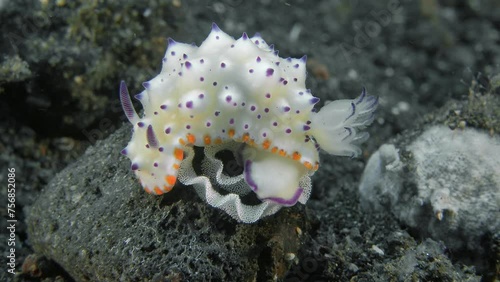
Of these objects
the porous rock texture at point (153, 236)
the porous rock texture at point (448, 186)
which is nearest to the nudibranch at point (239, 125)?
the porous rock texture at point (153, 236)

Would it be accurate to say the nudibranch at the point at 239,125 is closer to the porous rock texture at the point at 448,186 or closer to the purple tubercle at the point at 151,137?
the purple tubercle at the point at 151,137

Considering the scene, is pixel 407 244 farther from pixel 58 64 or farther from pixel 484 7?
pixel 484 7

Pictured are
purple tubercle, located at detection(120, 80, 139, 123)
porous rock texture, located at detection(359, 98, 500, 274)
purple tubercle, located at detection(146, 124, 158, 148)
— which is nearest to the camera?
purple tubercle, located at detection(146, 124, 158, 148)

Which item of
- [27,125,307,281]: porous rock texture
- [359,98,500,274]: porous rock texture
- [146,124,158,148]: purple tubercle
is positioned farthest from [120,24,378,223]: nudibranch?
[359,98,500,274]: porous rock texture

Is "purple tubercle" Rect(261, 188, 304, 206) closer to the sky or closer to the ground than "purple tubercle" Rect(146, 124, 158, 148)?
closer to the ground

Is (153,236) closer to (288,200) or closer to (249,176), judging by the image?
(249,176)

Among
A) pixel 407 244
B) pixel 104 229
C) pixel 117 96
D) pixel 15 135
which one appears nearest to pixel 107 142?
pixel 104 229

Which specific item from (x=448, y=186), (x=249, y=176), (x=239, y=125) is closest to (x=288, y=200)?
(x=249, y=176)

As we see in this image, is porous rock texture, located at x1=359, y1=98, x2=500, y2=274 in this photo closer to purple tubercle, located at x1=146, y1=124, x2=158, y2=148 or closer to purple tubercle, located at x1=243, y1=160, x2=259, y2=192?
purple tubercle, located at x1=243, y1=160, x2=259, y2=192
